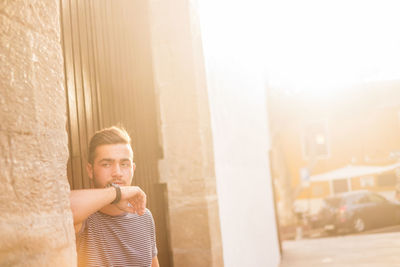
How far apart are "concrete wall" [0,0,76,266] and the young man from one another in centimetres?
47

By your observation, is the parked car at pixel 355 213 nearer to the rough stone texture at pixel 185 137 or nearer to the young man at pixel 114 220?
the rough stone texture at pixel 185 137

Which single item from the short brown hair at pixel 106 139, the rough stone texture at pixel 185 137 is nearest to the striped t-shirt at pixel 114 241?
the short brown hair at pixel 106 139

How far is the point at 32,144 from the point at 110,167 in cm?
74

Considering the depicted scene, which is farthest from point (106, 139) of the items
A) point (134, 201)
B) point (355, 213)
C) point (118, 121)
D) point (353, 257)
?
point (355, 213)

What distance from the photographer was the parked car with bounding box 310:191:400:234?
15.6 metres

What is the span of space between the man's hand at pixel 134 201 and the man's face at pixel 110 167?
0.10 meters

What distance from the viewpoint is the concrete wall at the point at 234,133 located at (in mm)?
3957

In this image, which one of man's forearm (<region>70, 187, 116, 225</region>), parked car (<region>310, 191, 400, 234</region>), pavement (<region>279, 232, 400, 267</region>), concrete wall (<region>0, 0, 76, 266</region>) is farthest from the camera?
parked car (<region>310, 191, 400, 234</region>)

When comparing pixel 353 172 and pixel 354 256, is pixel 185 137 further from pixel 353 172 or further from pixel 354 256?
pixel 353 172

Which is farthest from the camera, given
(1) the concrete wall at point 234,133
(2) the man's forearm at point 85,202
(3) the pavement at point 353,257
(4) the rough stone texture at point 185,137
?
(3) the pavement at point 353,257

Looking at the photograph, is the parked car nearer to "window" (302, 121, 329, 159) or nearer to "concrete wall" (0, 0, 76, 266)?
"window" (302, 121, 329, 159)

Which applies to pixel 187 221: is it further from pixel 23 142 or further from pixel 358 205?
pixel 358 205

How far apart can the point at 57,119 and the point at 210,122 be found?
2306mm

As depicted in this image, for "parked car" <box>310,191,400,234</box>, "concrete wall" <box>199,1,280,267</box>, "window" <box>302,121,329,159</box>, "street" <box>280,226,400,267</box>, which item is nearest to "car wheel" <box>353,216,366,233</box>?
"parked car" <box>310,191,400,234</box>
